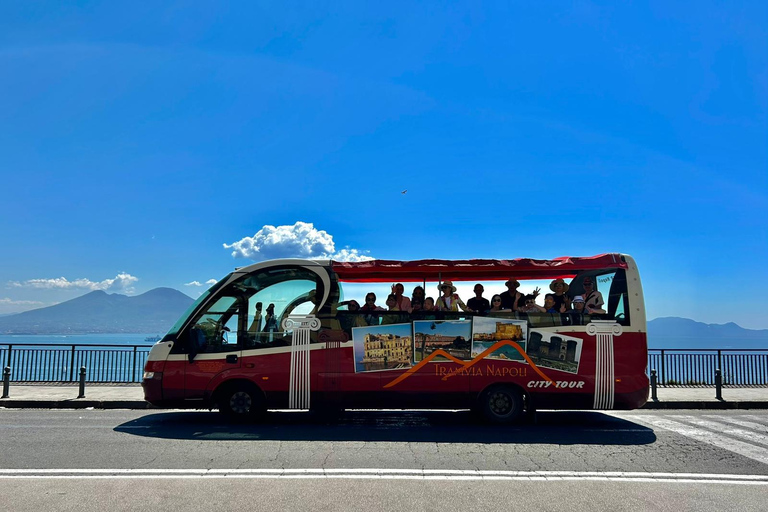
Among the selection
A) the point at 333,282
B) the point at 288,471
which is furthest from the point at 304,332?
the point at 288,471

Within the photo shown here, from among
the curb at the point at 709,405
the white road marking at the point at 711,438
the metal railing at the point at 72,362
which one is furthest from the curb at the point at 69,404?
the curb at the point at 709,405

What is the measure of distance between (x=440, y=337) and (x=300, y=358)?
270cm

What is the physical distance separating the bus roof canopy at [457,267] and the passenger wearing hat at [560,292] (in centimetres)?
23

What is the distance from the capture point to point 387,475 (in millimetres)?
6594

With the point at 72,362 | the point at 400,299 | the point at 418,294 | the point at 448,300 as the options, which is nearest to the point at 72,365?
the point at 72,362

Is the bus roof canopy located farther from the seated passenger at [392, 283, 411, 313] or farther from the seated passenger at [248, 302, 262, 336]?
the seated passenger at [248, 302, 262, 336]

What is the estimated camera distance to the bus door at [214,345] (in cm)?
1055

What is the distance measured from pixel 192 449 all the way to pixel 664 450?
23.0 ft

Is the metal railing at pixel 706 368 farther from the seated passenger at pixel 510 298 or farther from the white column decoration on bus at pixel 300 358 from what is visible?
the white column decoration on bus at pixel 300 358

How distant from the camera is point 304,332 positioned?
35.1ft

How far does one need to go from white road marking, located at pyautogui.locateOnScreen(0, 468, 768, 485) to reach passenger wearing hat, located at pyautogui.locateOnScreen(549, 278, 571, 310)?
4.40m

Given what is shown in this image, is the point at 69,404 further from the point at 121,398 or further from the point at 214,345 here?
the point at 214,345

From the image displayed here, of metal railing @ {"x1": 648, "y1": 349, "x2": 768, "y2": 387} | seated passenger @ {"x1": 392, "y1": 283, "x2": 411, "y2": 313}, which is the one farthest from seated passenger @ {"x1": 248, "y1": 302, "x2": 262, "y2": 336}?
metal railing @ {"x1": 648, "y1": 349, "x2": 768, "y2": 387}

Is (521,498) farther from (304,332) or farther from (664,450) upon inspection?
(304,332)
